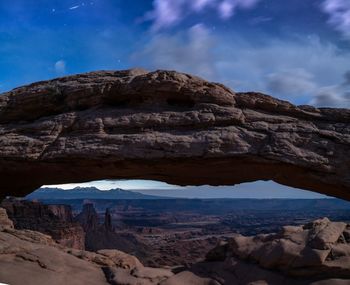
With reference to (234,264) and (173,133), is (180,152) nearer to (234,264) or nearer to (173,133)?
(173,133)

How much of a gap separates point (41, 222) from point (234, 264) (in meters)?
28.9

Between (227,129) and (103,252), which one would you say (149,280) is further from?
(227,129)

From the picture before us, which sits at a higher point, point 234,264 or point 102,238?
point 234,264

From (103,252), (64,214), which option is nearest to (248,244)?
(103,252)

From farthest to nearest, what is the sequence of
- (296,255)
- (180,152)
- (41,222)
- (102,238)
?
(102,238), (41,222), (180,152), (296,255)

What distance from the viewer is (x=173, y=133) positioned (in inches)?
599

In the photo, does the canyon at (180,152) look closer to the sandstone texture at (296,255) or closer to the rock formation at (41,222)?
the sandstone texture at (296,255)

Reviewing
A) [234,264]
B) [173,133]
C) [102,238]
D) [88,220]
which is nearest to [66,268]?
[234,264]

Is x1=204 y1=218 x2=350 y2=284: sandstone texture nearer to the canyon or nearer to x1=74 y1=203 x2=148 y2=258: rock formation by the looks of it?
the canyon

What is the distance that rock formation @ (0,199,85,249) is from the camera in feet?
122

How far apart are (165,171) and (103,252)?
4574 millimetres

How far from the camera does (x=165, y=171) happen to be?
16219 millimetres

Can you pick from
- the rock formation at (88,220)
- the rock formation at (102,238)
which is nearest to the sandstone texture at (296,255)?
the rock formation at (102,238)

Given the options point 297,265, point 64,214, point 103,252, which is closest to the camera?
point 297,265
